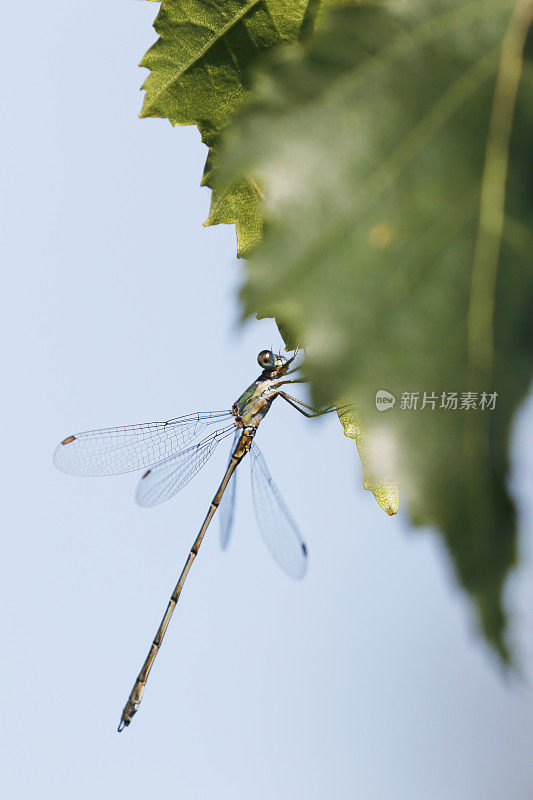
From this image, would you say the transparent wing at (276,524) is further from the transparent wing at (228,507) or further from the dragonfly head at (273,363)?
the dragonfly head at (273,363)

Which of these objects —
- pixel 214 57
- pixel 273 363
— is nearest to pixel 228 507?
pixel 273 363

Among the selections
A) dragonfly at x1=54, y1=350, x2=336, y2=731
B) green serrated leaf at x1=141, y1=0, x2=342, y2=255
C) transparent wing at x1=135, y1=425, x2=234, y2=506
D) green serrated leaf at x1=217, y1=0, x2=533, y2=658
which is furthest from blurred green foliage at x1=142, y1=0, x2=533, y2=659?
transparent wing at x1=135, y1=425, x2=234, y2=506

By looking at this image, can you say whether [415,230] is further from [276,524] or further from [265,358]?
[276,524]

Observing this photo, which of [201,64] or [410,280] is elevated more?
[201,64]

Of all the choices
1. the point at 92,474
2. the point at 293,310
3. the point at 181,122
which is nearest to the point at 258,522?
the point at 92,474

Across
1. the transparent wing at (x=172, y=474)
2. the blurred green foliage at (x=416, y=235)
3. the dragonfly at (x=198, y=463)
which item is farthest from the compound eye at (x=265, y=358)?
the blurred green foliage at (x=416, y=235)

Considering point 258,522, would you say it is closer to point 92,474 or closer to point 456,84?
point 92,474

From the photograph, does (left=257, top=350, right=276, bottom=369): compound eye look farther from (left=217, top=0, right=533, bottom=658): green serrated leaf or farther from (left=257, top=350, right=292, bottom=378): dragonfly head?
(left=217, top=0, right=533, bottom=658): green serrated leaf
